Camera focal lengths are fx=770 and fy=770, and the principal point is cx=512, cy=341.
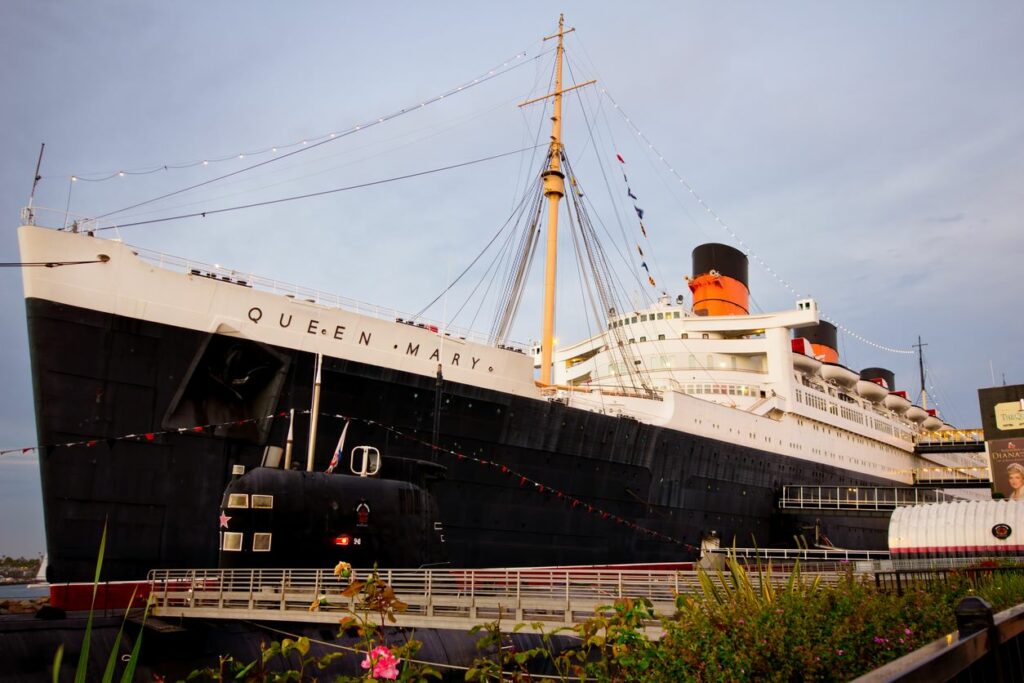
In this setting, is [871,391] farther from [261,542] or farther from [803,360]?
[261,542]

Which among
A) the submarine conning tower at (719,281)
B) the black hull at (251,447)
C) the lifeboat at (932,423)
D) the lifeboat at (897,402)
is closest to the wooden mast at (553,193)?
the black hull at (251,447)

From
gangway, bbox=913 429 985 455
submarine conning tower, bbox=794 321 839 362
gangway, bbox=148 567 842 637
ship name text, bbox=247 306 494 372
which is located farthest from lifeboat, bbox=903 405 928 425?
gangway, bbox=148 567 842 637

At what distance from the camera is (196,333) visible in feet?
57.0

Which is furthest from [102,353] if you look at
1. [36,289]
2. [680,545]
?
[680,545]

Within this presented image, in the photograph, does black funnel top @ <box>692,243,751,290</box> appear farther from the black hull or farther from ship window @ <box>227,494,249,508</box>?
ship window @ <box>227,494,249,508</box>

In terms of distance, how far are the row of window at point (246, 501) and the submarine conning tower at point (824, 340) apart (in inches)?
1649

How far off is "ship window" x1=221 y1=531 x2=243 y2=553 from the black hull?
3.63 m

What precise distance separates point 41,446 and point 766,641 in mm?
14398

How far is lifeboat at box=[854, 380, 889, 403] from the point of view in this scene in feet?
153

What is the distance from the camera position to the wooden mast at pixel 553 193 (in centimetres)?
2658

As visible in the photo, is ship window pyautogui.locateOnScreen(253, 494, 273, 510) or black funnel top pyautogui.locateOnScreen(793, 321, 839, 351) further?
black funnel top pyautogui.locateOnScreen(793, 321, 839, 351)

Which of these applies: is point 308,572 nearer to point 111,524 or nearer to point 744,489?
point 111,524

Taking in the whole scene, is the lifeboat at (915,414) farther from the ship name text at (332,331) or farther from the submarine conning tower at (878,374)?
the ship name text at (332,331)

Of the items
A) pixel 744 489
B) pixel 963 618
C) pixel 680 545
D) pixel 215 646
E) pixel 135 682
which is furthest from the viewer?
pixel 744 489
